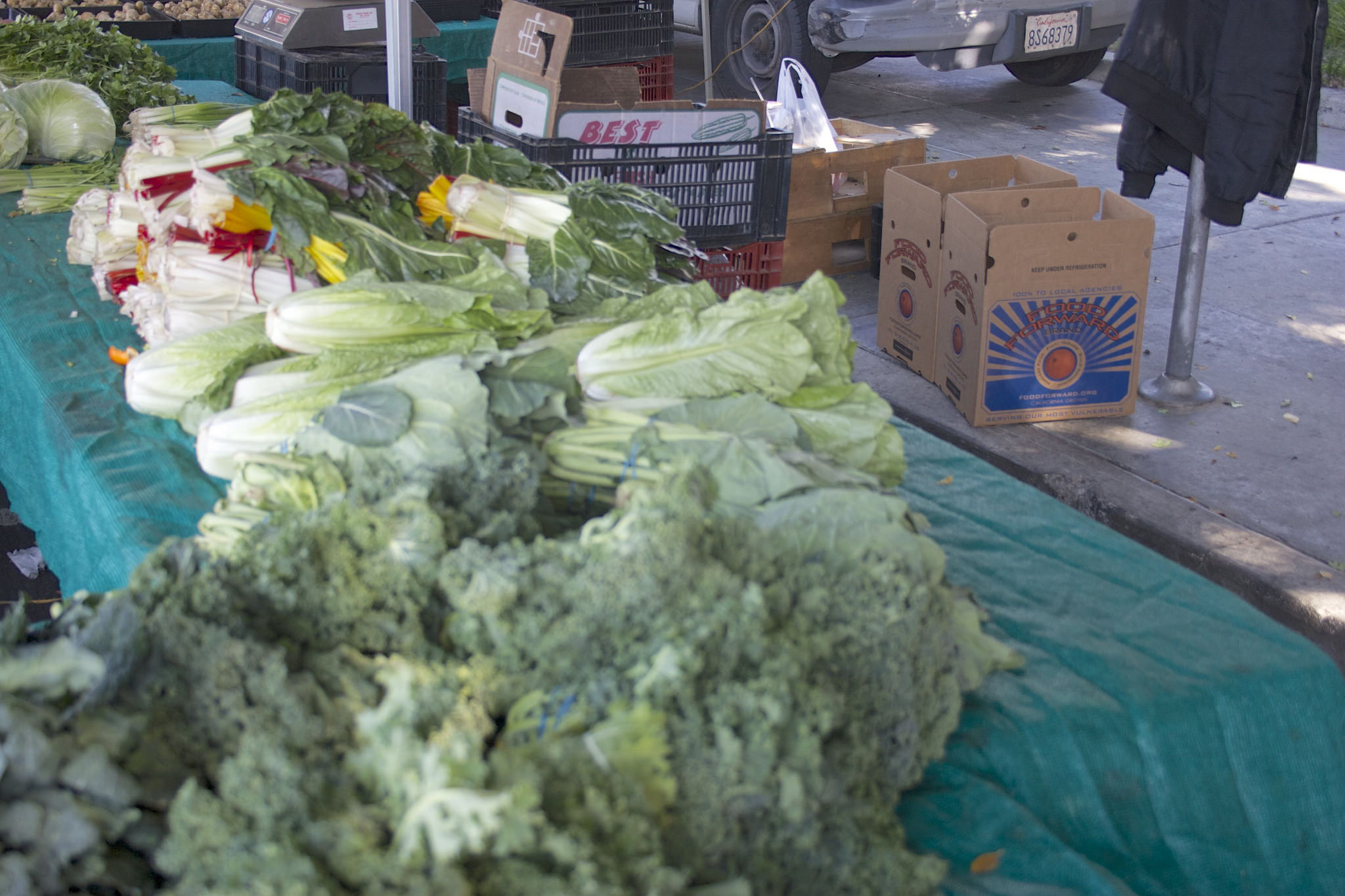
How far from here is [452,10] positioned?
20.6 ft

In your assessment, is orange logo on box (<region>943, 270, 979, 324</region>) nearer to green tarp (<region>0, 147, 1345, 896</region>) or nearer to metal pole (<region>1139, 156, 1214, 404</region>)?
metal pole (<region>1139, 156, 1214, 404</region>)

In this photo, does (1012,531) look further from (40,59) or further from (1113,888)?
(40,59)

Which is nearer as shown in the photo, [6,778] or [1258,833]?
[6,778]

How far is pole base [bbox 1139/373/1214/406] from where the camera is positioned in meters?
4.21

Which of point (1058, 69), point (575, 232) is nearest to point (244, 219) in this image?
point (575, 232)

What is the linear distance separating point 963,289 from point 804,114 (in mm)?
1874

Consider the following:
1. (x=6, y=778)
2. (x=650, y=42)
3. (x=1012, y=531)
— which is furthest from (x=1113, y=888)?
(x=650, y=42)

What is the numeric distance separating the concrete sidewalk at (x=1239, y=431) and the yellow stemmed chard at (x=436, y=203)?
2.05 metres

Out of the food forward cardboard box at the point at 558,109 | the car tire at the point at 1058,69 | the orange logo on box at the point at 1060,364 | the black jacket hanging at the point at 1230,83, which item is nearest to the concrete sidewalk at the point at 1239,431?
the orange logo on box at the point at 1060,364

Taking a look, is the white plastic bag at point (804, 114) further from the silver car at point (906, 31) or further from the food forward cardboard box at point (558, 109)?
the silver car at point (906, 31)

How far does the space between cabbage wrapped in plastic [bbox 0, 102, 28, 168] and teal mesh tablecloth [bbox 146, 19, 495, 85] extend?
1.93 m

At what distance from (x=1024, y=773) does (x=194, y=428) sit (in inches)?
65.3

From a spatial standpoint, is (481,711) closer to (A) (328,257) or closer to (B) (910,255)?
(A) (328,257)

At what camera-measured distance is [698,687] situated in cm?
116
